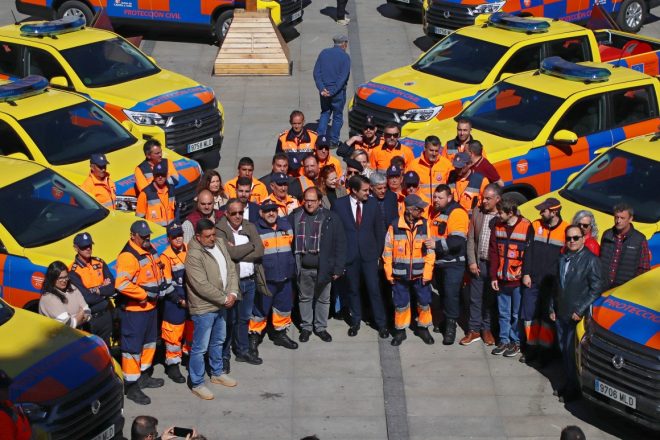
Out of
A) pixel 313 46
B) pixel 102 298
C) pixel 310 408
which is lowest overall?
pixel 313 46

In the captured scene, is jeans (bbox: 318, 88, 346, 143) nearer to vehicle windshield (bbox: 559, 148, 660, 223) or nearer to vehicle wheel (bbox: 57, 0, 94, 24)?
vehicle windshield (bbox: 559, 148, 660, 223)

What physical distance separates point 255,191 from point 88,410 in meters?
3.85

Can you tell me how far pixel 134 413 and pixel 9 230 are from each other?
2268 mm

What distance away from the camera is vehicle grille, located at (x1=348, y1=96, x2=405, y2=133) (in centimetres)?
1645

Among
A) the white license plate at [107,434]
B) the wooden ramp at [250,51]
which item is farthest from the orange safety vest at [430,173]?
the wooden ramp at [250,51]

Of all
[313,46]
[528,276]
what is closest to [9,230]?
[528,276]

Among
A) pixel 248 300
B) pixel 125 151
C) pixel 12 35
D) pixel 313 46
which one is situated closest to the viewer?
pixel 248 300

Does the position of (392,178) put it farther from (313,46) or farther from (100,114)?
(313,46)

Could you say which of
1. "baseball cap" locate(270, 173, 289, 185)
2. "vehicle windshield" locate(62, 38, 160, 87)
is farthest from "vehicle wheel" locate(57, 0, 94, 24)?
"baseball cap" locate(270, 173, 289, 185)

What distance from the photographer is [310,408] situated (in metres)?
11.2

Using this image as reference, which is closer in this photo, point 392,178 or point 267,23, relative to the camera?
point 392,178

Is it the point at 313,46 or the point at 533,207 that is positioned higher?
the point at 533,207

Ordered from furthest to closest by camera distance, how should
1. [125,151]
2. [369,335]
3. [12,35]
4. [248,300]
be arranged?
1. [12,35]
2. [125,151]
3. [369,335]
4. [248,300]

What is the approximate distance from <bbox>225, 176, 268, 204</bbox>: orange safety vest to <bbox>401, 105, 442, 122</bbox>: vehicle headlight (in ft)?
12.6
